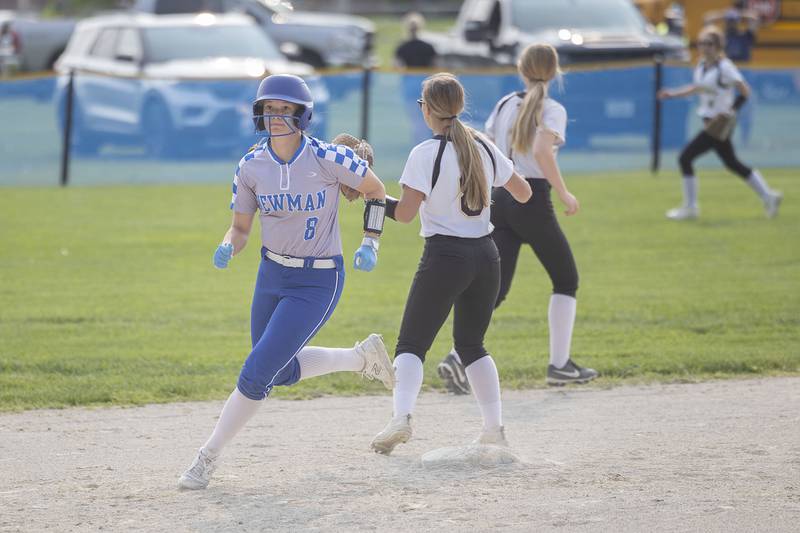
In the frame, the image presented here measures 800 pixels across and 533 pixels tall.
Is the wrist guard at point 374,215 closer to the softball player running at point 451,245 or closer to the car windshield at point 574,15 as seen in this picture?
the softball player running at point 451,245

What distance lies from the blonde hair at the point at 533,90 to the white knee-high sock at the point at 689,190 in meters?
7.34

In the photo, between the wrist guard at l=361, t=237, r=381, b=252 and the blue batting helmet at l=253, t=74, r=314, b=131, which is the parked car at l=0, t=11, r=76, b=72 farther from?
the wrist guard at l=361, t=237, r=381, b=252

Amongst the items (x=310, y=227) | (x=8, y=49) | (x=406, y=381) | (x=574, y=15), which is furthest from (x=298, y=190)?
(x=8, y=49)

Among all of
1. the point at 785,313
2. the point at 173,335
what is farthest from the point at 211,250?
the point at 785,313

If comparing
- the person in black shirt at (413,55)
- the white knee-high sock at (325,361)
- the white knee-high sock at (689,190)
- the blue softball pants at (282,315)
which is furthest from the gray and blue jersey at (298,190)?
the person in black shirt at (413,55)

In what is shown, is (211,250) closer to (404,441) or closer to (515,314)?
(515,314)

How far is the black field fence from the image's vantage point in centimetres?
1773

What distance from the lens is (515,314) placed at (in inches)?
387

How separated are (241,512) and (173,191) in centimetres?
1238

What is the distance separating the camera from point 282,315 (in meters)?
5.55

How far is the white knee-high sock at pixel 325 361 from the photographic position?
6.00 meters

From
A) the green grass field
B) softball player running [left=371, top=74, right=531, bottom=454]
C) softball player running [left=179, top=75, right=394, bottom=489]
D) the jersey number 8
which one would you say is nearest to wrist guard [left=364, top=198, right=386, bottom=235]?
softball player running [left=179, top=75, right=394, bottom=489]

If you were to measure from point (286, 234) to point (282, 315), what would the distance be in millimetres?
365

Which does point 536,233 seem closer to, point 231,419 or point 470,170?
point 470,170
